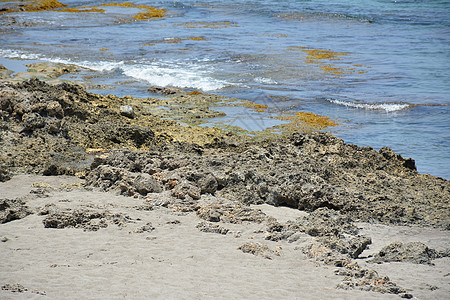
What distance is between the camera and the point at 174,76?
669 inches

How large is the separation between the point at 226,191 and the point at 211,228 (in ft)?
4.74

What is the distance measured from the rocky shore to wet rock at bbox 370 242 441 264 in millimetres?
11

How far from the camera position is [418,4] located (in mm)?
35969

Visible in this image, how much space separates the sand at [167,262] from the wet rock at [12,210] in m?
0.12

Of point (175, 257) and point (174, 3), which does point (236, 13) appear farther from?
point (175, 257)

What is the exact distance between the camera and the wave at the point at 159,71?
16.0 metres

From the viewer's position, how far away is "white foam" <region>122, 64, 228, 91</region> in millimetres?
15859

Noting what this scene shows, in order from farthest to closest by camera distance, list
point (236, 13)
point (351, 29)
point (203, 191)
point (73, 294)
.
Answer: point (236, 13) < point (351, 29) < point (203, 191) < point (73, 294)

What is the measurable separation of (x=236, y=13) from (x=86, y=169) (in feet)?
95.5

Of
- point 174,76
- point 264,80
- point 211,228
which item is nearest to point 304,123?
point 264,80

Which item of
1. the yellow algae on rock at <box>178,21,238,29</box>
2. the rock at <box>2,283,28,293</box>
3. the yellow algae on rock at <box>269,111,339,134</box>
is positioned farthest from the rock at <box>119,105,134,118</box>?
the yellow algae on rock at <box>178,21,238,29</box>

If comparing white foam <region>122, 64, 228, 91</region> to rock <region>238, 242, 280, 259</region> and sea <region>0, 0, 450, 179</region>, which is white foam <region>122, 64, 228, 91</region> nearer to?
sea <region>0, 0, 450, 179</region>

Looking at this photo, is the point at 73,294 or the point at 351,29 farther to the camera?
the point at 351,29

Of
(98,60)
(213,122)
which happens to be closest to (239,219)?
(213,122)
